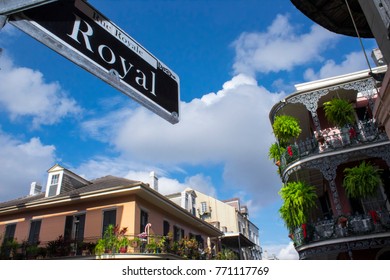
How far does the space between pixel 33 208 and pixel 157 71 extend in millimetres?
22107

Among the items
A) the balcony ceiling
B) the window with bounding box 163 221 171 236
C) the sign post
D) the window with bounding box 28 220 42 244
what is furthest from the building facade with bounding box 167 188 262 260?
the sign post

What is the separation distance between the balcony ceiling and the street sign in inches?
137

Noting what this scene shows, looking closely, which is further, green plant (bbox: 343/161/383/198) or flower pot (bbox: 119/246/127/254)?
flower pot (bbox: 119/246/127/254)

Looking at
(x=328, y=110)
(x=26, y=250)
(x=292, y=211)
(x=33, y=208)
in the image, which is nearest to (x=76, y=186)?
(x=33, y=208)

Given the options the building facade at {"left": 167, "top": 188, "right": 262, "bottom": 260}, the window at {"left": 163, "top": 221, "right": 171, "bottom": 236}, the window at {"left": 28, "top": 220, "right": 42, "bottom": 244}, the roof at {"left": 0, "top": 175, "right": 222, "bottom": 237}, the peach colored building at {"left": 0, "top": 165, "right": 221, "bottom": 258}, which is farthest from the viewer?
the building facade at {"left": 167, "top": 188, "right": 262, "bottom": 260}

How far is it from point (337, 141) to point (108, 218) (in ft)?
44.7

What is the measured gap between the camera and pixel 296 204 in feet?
44.3

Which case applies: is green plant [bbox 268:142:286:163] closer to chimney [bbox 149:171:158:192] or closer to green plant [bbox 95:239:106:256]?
green plant [bbox 95:239:106:256]

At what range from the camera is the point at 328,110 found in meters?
15.0

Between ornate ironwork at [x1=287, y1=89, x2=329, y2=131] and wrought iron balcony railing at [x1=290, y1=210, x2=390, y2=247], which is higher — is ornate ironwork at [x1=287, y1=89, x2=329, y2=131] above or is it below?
above

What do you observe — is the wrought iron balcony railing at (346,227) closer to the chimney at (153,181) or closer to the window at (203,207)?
the chimney at (153,181)

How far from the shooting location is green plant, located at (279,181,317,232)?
13.4m

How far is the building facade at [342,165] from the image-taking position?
13055 millimetres

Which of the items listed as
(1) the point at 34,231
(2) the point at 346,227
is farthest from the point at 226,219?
(2) the point at 346,227
